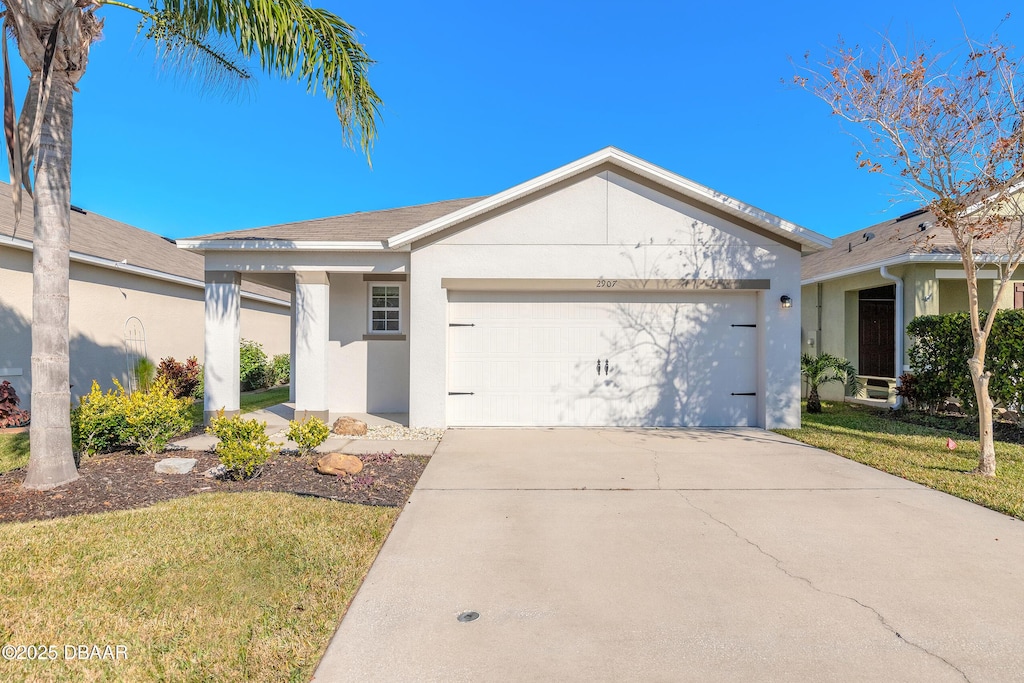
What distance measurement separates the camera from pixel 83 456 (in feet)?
20.0

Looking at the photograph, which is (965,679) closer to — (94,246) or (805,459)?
(805,459)

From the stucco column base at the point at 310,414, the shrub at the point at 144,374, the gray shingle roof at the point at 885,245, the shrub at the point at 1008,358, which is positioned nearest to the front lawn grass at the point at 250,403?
the shrub at the point at 144,374

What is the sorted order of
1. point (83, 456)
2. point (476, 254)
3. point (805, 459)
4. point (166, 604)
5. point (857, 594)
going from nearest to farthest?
point (166, 604) → point (857, 594) → point (83, 456) → point (805, 459) → point (476, 254)

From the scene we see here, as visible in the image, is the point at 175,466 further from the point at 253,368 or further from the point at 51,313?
the point at 253,368

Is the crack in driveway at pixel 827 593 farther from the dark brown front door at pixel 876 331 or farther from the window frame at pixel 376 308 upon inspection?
the dark brown front door at pixel 876 331

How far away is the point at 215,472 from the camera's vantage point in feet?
19.0

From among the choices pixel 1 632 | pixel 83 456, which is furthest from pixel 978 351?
pixel 83 456

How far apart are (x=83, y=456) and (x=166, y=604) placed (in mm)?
4319

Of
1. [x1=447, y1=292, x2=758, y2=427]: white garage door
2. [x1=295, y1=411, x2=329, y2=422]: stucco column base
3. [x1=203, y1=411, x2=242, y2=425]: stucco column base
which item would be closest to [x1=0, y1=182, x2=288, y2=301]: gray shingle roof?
[x1=203, y1=411, x2=242, y2=425]: stucco column base

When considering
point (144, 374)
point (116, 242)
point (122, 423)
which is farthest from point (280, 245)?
point (116, 242)

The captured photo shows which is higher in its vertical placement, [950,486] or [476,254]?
[476,254]

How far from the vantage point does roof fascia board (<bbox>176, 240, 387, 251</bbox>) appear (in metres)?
8.95

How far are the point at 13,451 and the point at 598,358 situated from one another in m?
8.66

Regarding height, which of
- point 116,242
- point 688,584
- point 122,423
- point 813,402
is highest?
point 116,242
